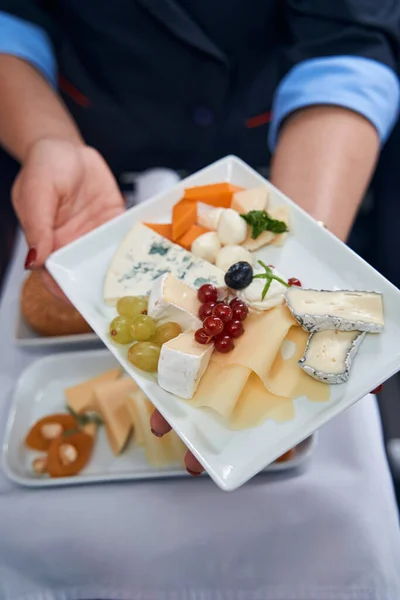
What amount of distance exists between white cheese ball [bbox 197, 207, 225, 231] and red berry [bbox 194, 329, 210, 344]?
0.77ft

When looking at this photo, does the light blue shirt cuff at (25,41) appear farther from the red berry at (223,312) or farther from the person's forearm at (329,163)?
the red berry at (223,312)

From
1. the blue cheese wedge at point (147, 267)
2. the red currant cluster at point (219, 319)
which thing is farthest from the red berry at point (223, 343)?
the blue cheese wedge at point (147, 267)

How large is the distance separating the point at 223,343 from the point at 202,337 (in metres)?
0.03

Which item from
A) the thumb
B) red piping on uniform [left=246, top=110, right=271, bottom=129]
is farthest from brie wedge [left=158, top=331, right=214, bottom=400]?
red piping on uniform [left=246, top=110, right=271, bottom=129]

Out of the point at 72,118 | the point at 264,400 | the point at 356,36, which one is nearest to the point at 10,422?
the point at 264,400

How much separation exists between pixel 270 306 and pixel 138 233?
257 mm

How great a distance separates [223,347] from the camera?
684 millimetres

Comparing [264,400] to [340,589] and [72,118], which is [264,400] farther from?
[72,118]

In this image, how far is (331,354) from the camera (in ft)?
2.17

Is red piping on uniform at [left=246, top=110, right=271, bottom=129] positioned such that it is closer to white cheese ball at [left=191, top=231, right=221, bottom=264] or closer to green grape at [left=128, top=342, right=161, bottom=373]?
white cheese ball at [left=191, top=231, right=221, bottom=264]

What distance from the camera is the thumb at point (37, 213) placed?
2.92ft

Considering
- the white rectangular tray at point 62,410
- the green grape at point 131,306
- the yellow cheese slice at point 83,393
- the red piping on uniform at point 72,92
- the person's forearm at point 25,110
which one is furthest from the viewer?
the red piping on uniform at point 72,92

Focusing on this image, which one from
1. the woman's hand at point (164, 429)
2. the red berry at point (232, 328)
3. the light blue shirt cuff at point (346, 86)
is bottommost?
the woman's hand at point (164, 429)

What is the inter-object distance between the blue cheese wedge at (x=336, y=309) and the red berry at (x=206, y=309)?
0.10 m
